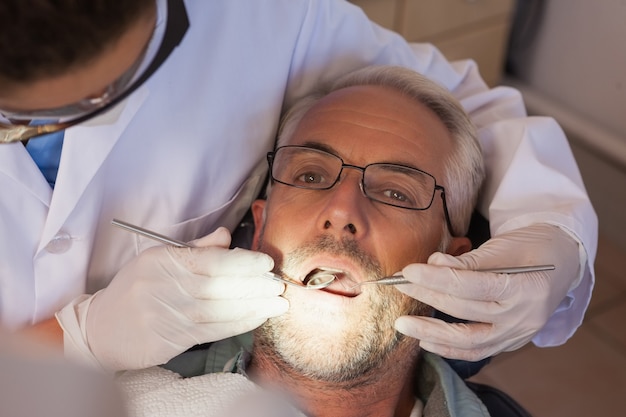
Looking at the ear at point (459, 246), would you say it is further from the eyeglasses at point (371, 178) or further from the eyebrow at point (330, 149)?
the eyebrow at point (330, 149)

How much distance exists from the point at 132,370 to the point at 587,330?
5.43 feet

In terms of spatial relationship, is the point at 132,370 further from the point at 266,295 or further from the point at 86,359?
the point at 266,295

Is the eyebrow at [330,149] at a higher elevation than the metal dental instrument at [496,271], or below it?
higher

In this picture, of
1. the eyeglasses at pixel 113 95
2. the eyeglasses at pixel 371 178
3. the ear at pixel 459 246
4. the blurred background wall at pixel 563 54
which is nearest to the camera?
the eyeglasses at pixel 113 95

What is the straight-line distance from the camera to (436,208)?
58.1 inches

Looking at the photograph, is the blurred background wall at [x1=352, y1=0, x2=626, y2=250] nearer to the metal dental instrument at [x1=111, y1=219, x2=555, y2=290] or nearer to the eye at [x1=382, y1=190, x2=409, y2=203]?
the eye at [x1=382, y1=190, x2=409, y2=203]

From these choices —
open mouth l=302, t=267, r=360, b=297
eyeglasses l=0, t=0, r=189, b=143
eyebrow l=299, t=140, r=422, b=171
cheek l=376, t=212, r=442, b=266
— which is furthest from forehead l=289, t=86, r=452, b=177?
eyeglasses l=0, t=0, r=189, b=143

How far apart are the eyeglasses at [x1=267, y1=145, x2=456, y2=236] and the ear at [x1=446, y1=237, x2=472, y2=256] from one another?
30mm

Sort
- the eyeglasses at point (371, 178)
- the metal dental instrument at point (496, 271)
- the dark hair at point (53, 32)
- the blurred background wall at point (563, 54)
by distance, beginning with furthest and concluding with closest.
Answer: the blurred background wall at point (563, 54) → the eyeglasses at point (371, 178) → the metal dental instrument at point (496, 271) → the dark hair at point (53, 32)

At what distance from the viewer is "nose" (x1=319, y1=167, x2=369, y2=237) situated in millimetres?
1338

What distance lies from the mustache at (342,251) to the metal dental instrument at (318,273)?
0.03 meters

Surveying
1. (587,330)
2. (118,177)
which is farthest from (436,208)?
(587,330)

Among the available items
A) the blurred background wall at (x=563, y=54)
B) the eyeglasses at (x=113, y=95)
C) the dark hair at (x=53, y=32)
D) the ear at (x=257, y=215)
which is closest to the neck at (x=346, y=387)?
the ear at (x=257, y=215)

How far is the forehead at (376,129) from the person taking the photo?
4.76ft
